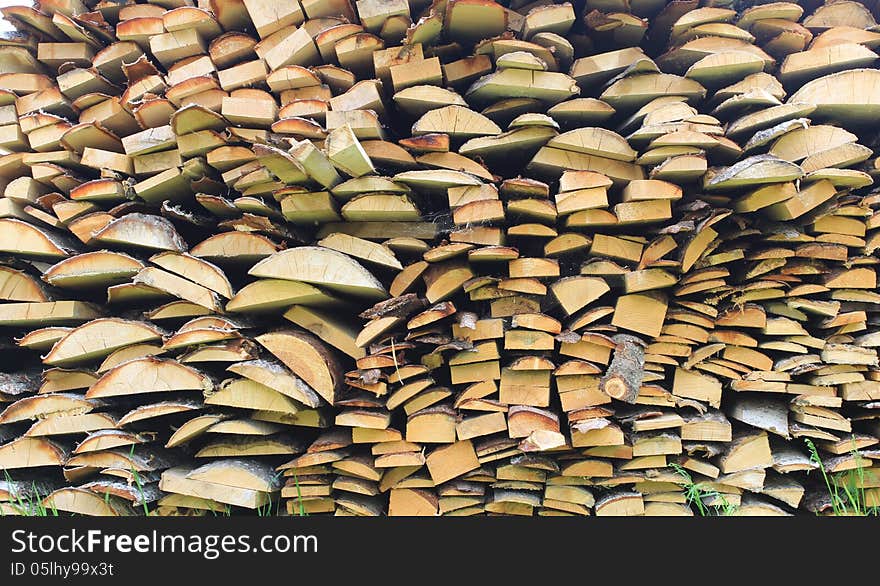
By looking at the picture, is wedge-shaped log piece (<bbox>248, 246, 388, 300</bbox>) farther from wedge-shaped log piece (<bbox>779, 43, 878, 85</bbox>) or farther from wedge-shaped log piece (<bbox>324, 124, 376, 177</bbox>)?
wedge-shaped log piece (<bbox>779, 43, 878, 85</bbox>)

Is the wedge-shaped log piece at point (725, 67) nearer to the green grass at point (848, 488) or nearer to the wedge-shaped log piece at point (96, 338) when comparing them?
the green grass at point (848, 488)

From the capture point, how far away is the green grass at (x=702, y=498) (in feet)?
5.87

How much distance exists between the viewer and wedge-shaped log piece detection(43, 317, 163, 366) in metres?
1.80

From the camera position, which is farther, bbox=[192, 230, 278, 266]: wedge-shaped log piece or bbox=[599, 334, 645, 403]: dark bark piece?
bbox=[192, 230, 278, 266]: wedge-shaped log piece

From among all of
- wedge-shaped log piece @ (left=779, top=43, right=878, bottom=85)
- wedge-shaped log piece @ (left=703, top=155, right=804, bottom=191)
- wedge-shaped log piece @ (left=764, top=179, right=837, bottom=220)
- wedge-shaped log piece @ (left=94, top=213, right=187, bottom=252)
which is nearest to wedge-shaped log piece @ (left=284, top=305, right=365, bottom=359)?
wedge-shaped log piece @ (left=94, top=213, right=187, bottom=252)

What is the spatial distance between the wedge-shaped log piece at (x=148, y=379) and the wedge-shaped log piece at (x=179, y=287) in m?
0.22

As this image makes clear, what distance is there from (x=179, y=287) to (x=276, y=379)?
0.47 m

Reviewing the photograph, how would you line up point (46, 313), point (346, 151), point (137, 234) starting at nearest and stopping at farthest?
point (346, 151), point (137, 234), point (46, 313)

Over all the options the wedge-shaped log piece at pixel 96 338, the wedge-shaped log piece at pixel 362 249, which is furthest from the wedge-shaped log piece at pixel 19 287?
the wedge-shaped log piece at pixel 362 249

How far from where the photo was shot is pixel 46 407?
183 cm

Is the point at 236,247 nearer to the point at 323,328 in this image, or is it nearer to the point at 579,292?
the point at 323,328

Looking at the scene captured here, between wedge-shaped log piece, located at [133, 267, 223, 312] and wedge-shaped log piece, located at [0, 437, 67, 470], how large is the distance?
26.5 inches

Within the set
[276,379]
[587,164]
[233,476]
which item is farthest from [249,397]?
[587,164]

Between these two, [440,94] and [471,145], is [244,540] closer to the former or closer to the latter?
[471,145]
